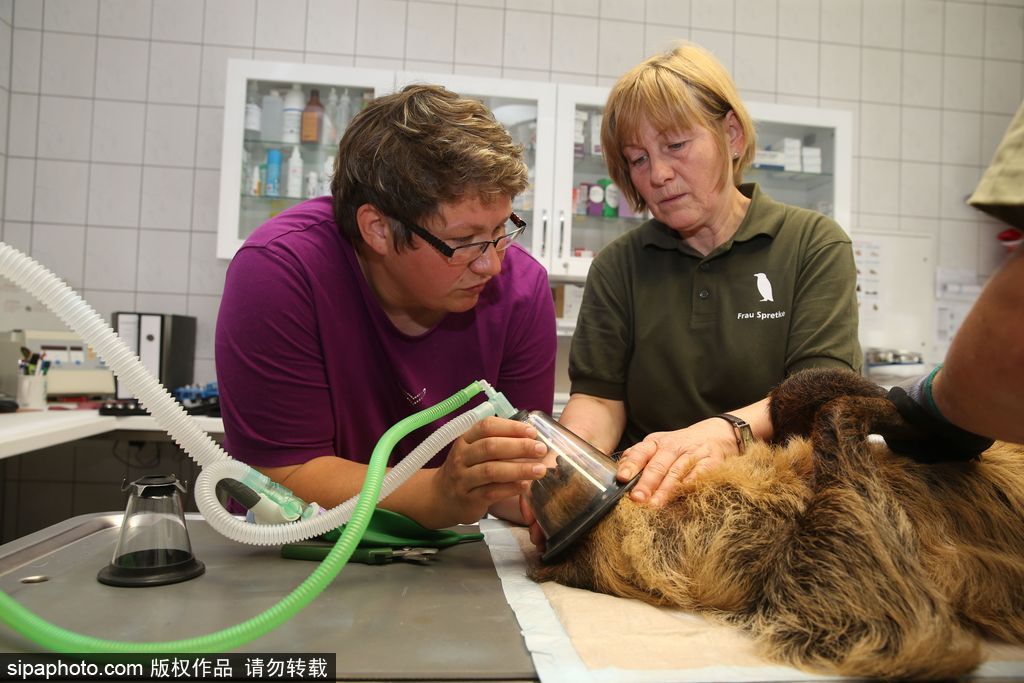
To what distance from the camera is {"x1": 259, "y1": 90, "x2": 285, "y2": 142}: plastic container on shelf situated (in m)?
3.08

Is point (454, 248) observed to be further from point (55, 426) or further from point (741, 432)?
point (55, 426)

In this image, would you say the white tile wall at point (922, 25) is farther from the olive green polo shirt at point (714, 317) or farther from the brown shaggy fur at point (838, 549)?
the brown shaggy fur at point (838, 549)

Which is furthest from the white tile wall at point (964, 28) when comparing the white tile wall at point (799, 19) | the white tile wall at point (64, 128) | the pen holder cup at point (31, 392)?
the pen holder cup at point (31, 392)

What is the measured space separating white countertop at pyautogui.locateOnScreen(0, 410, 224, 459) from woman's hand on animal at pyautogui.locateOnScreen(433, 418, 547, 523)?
1.01 meters

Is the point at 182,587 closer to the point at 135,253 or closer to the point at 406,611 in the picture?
the point at 406,611

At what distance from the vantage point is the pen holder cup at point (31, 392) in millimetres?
2631

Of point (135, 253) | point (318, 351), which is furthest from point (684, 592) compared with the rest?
point (135, 253)

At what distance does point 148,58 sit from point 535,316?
2.92 metres

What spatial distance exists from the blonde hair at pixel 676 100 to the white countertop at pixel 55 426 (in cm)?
126

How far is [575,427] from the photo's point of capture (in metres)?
1.41

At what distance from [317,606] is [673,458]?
0.52 metres

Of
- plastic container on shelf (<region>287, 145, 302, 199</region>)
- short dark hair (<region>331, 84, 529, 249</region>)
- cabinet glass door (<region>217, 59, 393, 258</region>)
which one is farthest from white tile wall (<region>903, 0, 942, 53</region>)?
short dark hair (<region>331, 84, 529, 249</region>)

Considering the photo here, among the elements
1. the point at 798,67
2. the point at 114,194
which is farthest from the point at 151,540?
the point at 798,67

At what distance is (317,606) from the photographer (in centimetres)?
79
